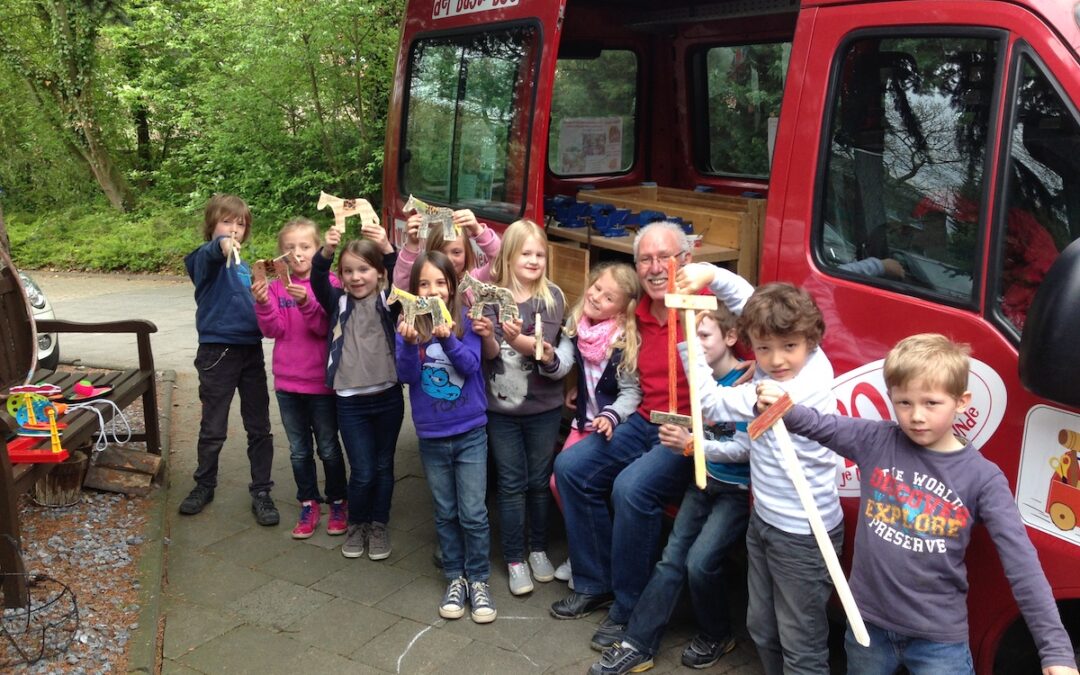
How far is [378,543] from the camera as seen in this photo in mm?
4699

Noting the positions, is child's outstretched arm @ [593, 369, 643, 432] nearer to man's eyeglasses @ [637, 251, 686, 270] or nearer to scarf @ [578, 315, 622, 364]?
scarf @ [578, 315, 622, 364]

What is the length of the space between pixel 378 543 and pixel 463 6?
2879 millimetres

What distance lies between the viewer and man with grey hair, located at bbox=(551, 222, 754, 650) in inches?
146

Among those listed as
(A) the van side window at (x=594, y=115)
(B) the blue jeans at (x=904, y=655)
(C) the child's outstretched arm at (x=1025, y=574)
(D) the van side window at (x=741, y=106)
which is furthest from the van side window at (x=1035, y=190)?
(A) the van side window at (x=594, y=115)

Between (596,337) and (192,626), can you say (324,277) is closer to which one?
(596,337)

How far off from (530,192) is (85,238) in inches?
542

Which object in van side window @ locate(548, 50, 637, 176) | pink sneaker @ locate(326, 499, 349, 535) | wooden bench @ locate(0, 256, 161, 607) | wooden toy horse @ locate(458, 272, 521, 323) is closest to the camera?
wooden toy horse @ locate(458, 272, 521, 323)

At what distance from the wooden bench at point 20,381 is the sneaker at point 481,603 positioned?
1.76m

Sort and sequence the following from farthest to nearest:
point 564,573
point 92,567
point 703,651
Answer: point 92,567
point 564,573
point 703,651

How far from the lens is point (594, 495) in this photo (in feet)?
13.2

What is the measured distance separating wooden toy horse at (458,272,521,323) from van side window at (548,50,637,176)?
215 centimetres

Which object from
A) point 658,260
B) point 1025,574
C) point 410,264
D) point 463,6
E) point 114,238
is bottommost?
point 114,238

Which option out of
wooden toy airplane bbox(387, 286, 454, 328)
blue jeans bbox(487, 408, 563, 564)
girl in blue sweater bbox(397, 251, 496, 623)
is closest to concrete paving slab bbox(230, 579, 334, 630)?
girl in blue sweater bbox(397, 251, 496, 623)

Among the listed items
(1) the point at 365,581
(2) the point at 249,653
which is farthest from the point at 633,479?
(2) the point at 249,653
